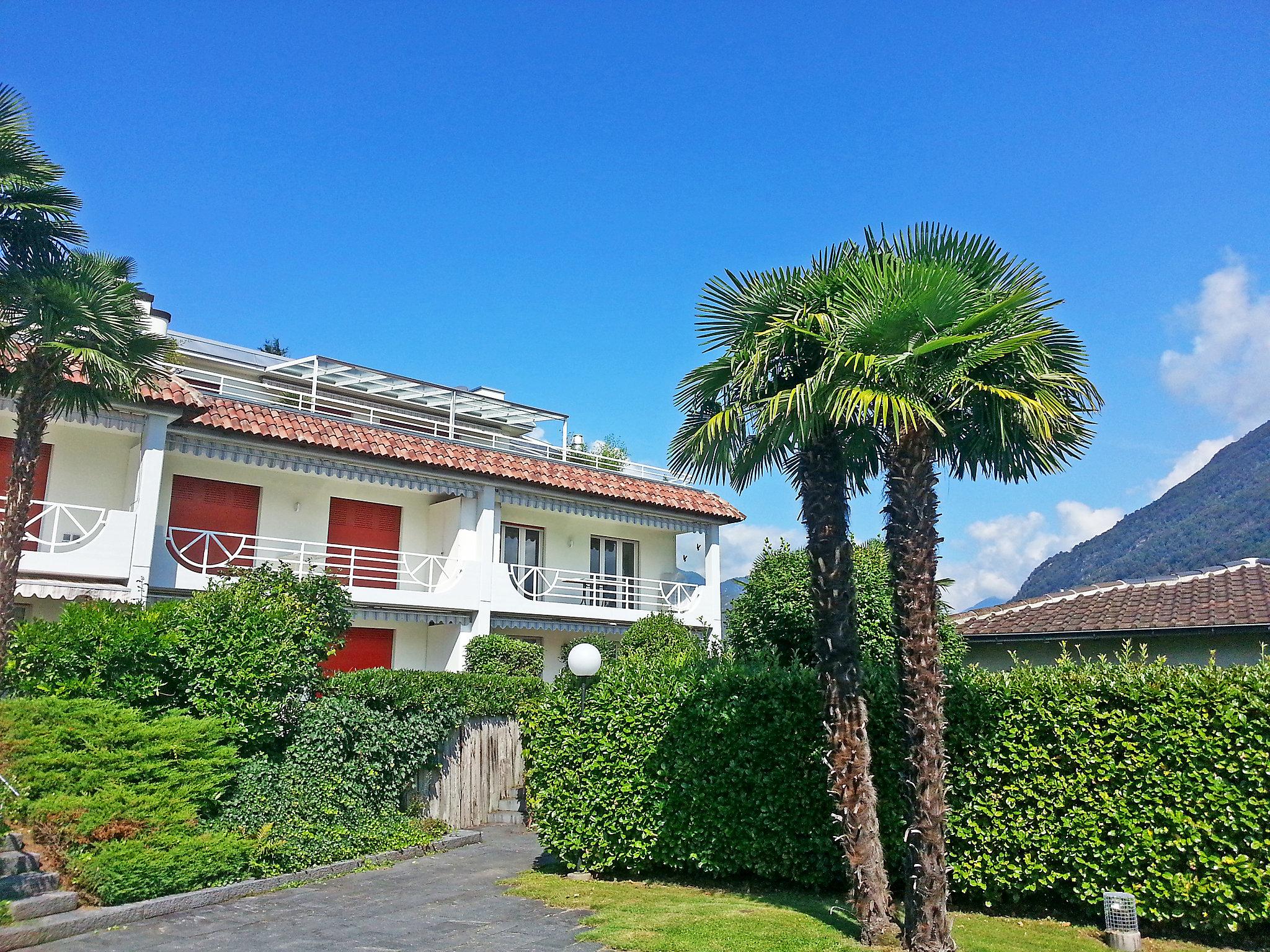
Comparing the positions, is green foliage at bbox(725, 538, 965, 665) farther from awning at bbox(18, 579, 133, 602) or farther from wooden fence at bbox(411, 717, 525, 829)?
awning at bbox(18, 579, 133, 602)

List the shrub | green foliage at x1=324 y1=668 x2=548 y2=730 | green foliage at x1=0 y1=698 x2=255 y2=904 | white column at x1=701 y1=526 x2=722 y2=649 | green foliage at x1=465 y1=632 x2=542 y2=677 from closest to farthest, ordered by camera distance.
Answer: green foliage at x1=0 y1=698 x2=255 y2=904
the shrub
green foliage at x1=324 y1=668 x2=548 y2=730
green foliage at x1=465 y1=632 x2=542 y2=677
white column at x1=701 y1=526 x2=722 y2=649

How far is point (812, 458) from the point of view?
894 cm

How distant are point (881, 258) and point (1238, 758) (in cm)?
571

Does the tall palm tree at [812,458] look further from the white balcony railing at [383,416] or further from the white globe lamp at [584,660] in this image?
the white balcony railing at [383,416]

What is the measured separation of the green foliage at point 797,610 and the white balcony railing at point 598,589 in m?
9.74

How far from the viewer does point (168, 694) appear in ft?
38.5

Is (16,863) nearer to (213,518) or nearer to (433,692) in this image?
(433,692)

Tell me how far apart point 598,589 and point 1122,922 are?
19.5 metres

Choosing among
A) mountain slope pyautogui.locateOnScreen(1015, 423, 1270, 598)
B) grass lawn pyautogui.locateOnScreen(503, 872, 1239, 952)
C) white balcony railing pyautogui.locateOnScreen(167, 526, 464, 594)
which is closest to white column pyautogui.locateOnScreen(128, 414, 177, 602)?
white balcony railing pyautogui.locateOnScreen(167, 526, 464, 594)

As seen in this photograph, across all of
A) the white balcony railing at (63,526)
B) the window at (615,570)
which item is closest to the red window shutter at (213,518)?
the white balcony railing at (63,526)

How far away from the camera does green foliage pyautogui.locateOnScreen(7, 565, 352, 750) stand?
11156 mm

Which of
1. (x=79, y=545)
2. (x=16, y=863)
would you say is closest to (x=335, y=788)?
(x=16, y=863)

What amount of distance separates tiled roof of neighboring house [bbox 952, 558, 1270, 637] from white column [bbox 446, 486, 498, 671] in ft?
37.2

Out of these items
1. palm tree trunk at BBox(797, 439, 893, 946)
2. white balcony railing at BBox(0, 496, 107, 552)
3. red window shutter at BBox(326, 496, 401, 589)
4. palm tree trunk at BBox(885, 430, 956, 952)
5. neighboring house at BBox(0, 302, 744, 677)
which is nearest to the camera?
palm tree trunk at BBox(885, 430, 956, 952)
